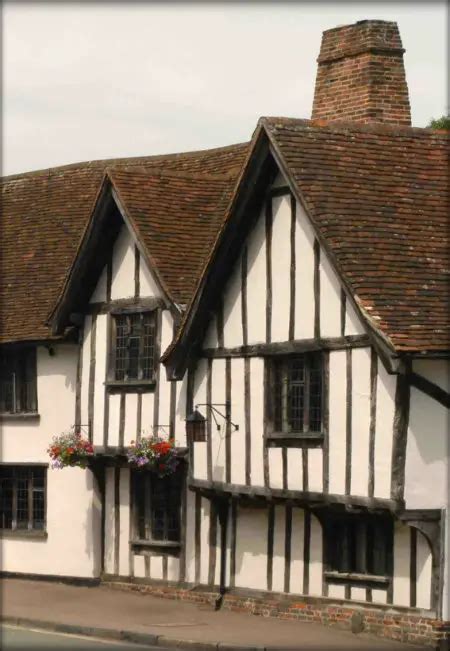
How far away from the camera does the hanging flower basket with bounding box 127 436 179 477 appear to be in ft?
73.8

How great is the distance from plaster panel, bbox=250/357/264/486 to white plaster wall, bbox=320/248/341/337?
4.72ft

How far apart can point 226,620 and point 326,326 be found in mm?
4240

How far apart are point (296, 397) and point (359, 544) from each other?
6.58 ft

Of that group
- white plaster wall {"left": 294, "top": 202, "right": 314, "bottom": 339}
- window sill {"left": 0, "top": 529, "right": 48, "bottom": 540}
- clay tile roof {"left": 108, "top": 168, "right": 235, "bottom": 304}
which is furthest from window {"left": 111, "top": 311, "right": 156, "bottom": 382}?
white plaster wall {"left": 294, "top": 202, "right": 314, "bottom": 339}

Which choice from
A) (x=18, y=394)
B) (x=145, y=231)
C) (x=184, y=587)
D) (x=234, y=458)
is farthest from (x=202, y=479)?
(x=18, y=394)

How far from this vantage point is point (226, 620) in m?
21.0

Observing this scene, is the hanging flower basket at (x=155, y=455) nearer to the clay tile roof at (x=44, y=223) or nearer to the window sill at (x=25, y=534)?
the clay tile roof at (x=44, y=223)

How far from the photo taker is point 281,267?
20406mm

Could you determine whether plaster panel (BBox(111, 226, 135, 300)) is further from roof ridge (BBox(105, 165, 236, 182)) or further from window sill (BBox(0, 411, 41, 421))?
window sill (BBox(0, 411, 41, 421))

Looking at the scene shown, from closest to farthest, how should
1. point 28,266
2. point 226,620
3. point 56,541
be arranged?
point 226,620 → point 56,541 → point 28,266

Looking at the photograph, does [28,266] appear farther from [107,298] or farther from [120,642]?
[120,642]

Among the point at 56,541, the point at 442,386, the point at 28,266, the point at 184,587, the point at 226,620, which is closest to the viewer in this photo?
the point at 442,386

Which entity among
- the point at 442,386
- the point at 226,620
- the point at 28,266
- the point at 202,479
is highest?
the point at 28,266

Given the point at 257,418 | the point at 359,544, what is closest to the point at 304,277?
the point at 257,418
